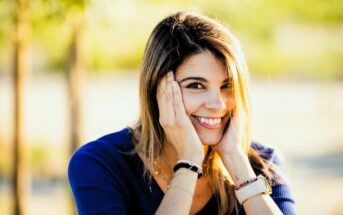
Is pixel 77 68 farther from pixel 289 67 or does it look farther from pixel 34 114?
pixel 289 67

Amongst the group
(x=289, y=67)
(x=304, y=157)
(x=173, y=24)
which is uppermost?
(x=173, y=24)

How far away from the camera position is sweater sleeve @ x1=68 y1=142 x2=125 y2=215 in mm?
2482

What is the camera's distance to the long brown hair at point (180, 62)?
262cm

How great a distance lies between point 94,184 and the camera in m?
2.52

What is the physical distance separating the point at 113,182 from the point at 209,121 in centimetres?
50

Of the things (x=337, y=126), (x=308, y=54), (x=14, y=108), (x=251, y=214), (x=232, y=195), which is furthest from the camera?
(x=337, y=126)

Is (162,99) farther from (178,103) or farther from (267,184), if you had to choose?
(267,184)

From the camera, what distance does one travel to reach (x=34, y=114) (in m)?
13.1

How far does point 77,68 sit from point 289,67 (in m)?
9.16

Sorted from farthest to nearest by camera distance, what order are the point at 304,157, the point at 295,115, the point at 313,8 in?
the point at 295,115 < the point at 304,157 < the point at 313,8

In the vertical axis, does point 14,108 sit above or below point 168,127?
below

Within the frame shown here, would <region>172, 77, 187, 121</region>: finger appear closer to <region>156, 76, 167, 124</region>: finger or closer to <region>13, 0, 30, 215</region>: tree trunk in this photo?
<region>156, 76, 167, 124</region>: finger

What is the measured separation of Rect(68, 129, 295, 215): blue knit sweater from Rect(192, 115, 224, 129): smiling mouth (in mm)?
314

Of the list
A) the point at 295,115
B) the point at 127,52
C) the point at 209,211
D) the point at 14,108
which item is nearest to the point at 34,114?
the point at 127,52
